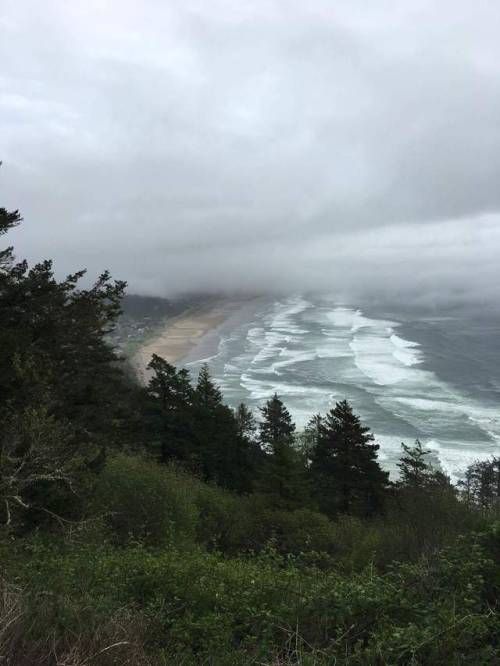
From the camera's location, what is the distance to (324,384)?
67.8m

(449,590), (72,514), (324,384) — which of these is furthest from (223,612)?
(324,384)

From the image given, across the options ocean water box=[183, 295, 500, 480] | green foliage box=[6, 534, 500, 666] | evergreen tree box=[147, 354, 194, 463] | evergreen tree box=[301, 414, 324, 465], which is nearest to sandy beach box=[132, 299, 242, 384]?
ocean water box=[183, 295, 500, 480]

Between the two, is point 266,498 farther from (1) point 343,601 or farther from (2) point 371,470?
(1) point 343,601

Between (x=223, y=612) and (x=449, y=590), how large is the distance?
283 cm

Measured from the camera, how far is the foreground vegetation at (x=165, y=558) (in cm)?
Answer: 475

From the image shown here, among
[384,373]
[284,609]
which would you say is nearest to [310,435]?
[384,373]

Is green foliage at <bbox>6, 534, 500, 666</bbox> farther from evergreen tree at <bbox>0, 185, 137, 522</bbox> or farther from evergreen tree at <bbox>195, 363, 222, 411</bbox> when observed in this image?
evergreen tree at <bbox>195, 363, 222, 411</bbox>

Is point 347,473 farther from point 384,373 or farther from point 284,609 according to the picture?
point 384,373

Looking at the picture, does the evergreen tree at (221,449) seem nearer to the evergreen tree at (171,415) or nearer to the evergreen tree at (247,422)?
the evergreen tree at (171,415)

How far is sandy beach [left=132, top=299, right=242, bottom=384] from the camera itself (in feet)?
304

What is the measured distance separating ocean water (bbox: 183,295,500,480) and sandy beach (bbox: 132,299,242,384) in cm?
438

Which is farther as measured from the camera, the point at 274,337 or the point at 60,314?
the point at 274,337

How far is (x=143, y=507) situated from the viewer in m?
17.0

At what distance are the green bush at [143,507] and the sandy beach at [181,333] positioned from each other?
51.2 metres
